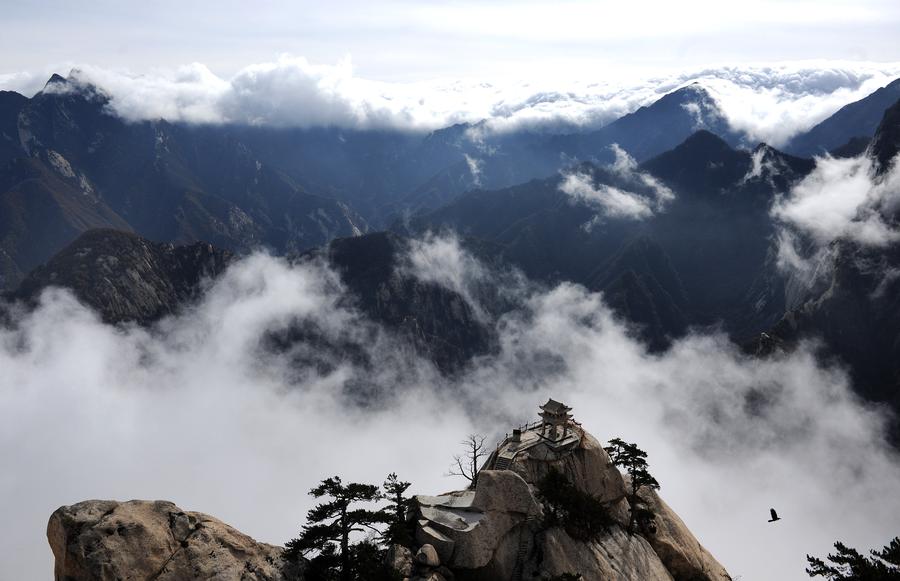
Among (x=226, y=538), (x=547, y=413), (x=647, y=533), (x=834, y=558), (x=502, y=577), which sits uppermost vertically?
(x=547, y=413)

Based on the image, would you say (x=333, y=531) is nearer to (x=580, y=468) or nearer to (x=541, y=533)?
(x=541, y=533)

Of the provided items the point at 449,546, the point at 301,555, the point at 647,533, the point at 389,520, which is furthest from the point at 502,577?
the point at 647,533

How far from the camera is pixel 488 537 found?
57.6 meters

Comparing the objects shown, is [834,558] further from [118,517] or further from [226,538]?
[118,517]

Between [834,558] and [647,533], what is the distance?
26.8 metres

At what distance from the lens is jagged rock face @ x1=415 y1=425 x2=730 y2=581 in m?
57.1

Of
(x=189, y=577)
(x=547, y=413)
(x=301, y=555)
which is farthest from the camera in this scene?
(x=547, y=413)

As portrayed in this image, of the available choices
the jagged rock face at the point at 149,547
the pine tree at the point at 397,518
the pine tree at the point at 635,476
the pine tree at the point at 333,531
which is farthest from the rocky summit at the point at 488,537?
the pine tree at the point at 333,531

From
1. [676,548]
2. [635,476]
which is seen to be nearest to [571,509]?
[635,476]

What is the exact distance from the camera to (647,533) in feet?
238

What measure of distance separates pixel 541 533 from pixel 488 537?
6.54 m

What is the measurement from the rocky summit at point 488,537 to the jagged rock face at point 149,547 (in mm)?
73

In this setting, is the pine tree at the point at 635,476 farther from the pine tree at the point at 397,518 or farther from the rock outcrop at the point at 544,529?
the pine tree at the point at 397,518

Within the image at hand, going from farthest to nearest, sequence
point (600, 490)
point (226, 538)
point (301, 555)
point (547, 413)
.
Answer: point (547, 413), point (600, 490), point (301, 555), point (226, 538)
